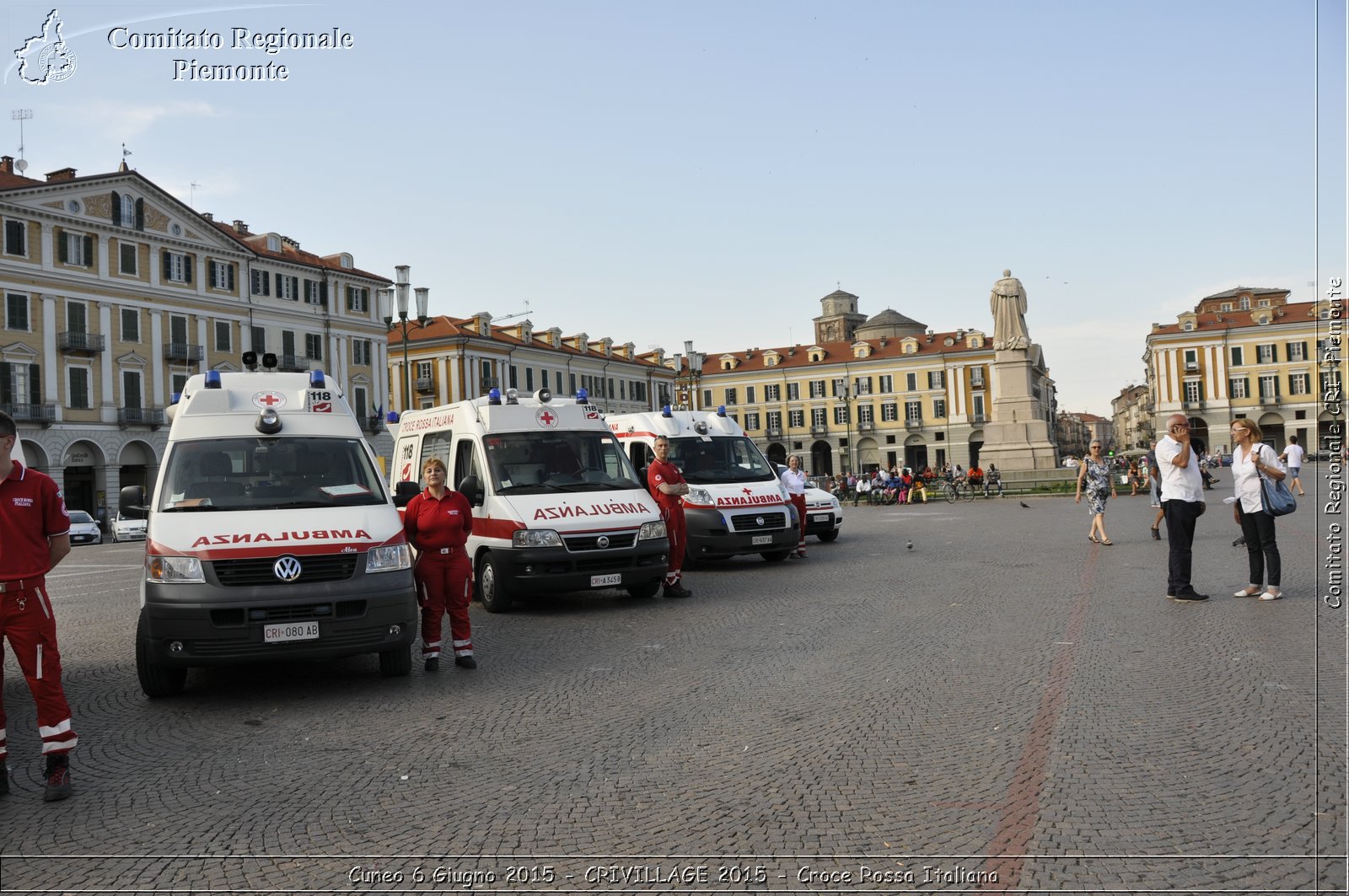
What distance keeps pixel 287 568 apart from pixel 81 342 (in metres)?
48.6

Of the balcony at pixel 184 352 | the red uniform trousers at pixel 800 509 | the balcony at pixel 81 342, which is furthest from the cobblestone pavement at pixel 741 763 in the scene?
the balcony at pixel 184 352

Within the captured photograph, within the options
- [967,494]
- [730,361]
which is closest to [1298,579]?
[967,494]

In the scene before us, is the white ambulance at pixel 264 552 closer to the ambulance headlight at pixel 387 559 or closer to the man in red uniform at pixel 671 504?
the ambulance headlight at pixel 387 559

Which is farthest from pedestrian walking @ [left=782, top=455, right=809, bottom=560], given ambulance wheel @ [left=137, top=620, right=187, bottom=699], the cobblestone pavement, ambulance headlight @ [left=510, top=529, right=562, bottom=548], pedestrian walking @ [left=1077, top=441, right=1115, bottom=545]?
ambulance wheel @ [left=137, top=620, right=187, bottom=699]

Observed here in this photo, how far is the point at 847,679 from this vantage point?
7.30 m

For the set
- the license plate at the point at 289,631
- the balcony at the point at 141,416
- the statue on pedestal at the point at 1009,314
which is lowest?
the license plate at the point at 289,631

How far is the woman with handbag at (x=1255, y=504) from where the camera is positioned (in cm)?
995

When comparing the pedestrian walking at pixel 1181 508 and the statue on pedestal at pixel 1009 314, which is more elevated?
the statue on pedestal at pixel 1009 314

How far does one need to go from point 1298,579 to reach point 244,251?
56.2m

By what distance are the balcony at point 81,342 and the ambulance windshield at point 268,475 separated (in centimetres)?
4653

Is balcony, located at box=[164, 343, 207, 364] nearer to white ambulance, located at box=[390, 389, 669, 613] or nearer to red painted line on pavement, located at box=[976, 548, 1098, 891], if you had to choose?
white ambulance, located at box=[390, 389, 669, 613]

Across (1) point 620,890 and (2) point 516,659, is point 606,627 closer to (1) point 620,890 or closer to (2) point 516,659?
(2) point 516,659

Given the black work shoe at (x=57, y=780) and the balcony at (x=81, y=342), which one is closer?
the black work shoe at (x=57, y=780)

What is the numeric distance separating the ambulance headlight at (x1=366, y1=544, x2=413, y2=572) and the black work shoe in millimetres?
2483
